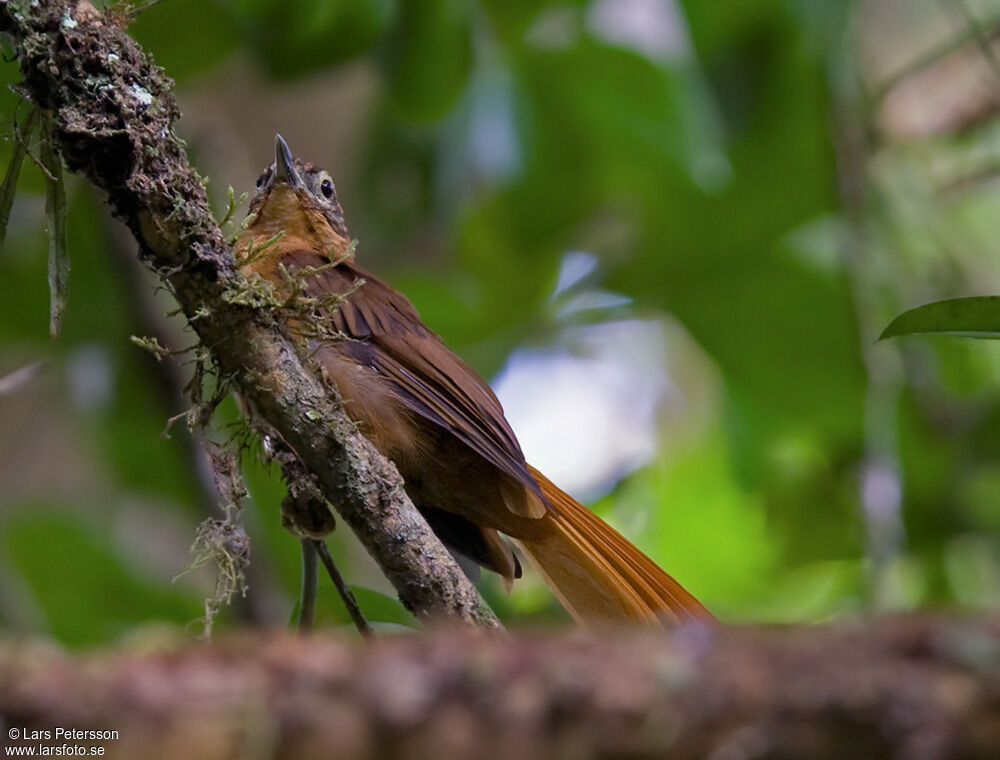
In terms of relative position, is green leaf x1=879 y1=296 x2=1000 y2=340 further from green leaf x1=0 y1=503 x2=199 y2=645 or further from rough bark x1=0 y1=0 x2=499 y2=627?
green leaf x1=0 y1=503 x2=199 y2=645

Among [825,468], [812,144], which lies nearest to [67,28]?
[812,144]

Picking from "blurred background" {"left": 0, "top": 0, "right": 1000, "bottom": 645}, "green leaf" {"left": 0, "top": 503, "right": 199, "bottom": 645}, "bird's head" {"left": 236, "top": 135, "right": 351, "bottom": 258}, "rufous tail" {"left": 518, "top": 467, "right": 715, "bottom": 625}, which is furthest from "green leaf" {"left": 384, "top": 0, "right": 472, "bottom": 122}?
"green leaf" {"left": 0, "top": 503, "right": 199, "bottom": 645}

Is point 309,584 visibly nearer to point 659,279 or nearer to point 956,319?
point 956,319

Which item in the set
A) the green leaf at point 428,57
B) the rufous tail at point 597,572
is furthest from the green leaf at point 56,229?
the green leaf at point 428,57

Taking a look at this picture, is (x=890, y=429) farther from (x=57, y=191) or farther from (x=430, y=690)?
(x=430, y=690)

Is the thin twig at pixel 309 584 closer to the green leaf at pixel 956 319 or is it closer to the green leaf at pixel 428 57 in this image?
the green leaf at pixel 956 319

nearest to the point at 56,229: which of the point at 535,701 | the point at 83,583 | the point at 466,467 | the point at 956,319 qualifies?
the point at 466,467
